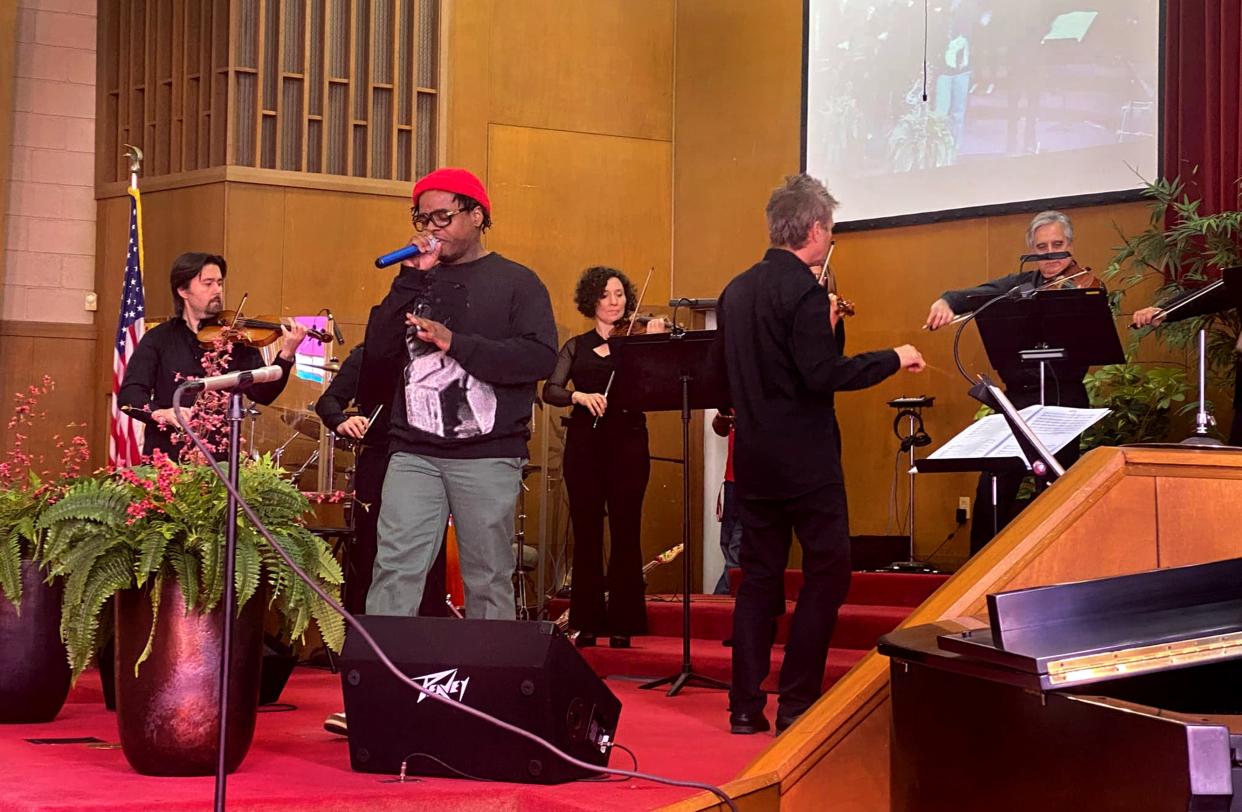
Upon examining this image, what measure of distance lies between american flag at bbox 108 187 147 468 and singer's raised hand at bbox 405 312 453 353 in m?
4.23

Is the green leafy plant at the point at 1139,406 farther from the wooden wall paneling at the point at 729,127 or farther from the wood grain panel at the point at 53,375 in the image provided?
the wood grain panel at the point at 53,375

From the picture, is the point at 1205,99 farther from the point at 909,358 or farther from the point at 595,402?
the point at 909,358

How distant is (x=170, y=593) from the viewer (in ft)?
11.6

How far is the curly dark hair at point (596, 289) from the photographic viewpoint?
669 cm

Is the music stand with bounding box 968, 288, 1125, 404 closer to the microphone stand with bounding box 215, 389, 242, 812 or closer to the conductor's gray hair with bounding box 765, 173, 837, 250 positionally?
the conductor's gray hair with bounding box 765, 173, 837, 250

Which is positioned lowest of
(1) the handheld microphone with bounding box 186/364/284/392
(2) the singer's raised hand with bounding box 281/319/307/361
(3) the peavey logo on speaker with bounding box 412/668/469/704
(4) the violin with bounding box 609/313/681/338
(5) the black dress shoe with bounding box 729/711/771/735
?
(5) the black dress shoe with bounding box 729/711/771/735

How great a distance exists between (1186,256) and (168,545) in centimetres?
476

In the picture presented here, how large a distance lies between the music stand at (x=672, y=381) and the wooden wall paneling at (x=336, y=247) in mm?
3160

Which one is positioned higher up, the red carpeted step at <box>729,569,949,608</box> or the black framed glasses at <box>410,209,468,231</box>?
the black framed glasses at <box>410,209,468,231</box>

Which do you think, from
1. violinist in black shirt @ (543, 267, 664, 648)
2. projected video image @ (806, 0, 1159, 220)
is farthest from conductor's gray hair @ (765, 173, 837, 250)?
projected video image @ (806, 0, 1159, 220)

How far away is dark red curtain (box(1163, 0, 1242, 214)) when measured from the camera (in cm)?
668

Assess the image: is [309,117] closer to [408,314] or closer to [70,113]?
[70,113]

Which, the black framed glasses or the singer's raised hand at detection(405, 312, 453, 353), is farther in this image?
the black framed glasses

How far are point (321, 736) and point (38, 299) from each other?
5.69 m
